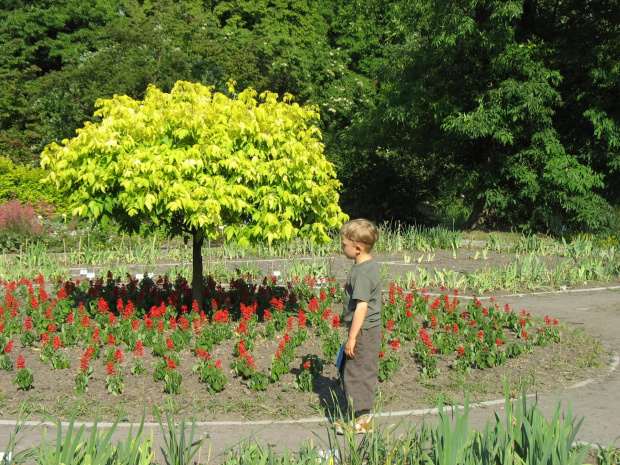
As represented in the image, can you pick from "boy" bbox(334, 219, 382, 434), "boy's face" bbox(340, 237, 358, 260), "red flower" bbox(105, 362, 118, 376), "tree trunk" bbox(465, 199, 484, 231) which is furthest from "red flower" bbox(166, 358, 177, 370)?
"tree trunk" bbox(465, 199, 484, 231)

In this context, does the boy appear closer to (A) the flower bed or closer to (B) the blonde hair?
(B) the blonde hair

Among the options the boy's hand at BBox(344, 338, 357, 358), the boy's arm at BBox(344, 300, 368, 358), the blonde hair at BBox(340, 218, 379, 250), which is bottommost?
the boy's hand at BBox(344, 338, 357, 358)

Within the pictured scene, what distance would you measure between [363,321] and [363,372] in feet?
1.09

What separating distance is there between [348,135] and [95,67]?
8.88 m

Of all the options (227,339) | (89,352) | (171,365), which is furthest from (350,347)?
(227,339)

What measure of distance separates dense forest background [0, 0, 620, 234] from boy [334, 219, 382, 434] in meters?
11.8

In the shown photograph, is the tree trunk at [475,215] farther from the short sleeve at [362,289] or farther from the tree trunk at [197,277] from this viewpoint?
the short sleeve at [362,289]

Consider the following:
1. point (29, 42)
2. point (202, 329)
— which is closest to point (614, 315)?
point (202, 329)

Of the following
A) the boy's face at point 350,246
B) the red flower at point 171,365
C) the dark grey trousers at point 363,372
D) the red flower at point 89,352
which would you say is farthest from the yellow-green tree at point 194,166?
the dark grey trousers at point 363,372

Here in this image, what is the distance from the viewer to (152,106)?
6363 millimetres

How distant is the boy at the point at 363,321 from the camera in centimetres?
428

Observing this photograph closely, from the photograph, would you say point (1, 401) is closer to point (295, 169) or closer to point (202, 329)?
point (202, 329)

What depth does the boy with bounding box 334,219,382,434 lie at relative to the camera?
428cm

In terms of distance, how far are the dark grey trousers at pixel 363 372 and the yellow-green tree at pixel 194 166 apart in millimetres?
1912
